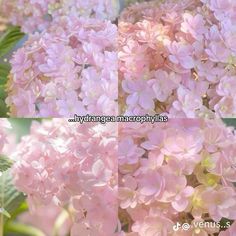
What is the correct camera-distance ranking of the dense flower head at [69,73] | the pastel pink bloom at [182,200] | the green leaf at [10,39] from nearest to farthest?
the pastel pink bloom at [182,200]
the dense flower head at [69,73]
the green leaf at [10,39]

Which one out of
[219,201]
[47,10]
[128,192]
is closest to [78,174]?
[128,192]

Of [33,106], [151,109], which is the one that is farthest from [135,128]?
[33,106]

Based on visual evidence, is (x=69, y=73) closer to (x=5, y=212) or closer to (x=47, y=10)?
(x=47, y=10)

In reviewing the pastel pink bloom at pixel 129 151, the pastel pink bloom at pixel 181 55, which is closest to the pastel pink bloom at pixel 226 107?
the pastel pink bloom at pixel 181 55

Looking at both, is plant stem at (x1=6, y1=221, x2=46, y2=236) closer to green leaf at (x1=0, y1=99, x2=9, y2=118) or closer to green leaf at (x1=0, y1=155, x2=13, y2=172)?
green leaf at (x1=0, y1=155, x2=13, y2=172)

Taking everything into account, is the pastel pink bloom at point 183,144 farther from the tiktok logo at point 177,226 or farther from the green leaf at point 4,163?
the green leaf at point 4,163

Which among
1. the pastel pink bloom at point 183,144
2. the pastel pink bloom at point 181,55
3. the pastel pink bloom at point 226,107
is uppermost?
the pastel pink bloom at point 181,55

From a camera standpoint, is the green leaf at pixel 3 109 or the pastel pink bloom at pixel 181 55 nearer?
the pastel pink bloom at pixel 181 55
